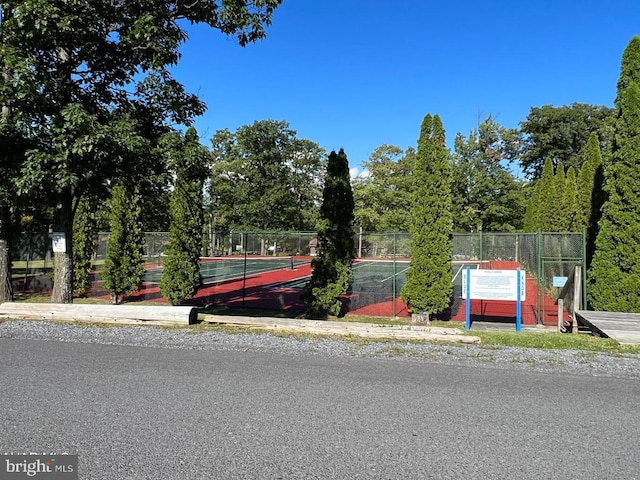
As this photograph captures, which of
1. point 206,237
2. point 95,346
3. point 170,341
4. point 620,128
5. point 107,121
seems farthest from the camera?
point 206,237

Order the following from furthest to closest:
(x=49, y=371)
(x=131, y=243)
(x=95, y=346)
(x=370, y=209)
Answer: (x=370, y=209) → (x=131, y=243) → (x=95, y=346) → (x=49, y=371)

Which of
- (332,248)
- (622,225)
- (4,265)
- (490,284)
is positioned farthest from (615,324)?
(4,265)

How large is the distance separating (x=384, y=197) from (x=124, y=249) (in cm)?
3799

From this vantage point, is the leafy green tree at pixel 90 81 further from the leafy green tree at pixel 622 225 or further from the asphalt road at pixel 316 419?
the leafy green tree at pixel 622 225

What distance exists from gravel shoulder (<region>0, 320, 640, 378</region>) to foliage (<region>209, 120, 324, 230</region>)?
41951mm

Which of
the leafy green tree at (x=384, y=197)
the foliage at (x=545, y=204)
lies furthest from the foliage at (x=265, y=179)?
the foliage at (x=545, y=204)

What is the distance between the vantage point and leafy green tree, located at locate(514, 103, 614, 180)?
183 feet

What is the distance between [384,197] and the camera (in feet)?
162

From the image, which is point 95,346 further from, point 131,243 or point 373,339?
point 131,243

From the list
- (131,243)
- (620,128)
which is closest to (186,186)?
(131,243)

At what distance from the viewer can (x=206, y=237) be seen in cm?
1786

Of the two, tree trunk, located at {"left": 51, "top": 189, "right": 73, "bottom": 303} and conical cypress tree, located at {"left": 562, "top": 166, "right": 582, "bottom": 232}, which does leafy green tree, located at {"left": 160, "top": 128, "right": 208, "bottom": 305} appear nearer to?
tree trunk, located at {"left": 51, "top": 189, "right": 73, "bottom": 303}

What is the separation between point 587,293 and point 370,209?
3791cm

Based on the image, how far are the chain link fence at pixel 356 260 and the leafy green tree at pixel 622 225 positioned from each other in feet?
3.59
